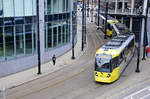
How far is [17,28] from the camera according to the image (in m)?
25.6

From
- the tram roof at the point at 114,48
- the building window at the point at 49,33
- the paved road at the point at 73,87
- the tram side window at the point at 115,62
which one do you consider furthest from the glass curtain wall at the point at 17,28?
the tram side window at the point at 115,62

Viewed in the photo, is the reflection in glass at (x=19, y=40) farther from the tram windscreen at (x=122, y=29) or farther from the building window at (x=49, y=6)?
the tram windscreen at (x=122, y=29)

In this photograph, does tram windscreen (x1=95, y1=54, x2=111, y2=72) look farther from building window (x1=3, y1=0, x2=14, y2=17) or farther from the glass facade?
building window (x1=3, y1=0, x2=14, y2=17)

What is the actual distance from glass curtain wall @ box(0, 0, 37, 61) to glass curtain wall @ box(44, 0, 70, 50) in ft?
8.32

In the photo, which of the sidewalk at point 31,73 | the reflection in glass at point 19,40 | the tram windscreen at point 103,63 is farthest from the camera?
the reflection in glass at point 19,40

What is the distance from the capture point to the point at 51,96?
63.9 feet

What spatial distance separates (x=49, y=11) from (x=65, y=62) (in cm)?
623

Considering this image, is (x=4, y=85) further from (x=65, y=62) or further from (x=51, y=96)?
(x=65, y=62)

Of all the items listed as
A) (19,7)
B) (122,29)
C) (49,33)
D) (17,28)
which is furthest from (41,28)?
(122,29)

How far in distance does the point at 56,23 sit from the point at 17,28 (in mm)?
7033

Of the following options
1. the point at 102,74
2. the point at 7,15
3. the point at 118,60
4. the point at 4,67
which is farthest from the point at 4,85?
the point at 118,60

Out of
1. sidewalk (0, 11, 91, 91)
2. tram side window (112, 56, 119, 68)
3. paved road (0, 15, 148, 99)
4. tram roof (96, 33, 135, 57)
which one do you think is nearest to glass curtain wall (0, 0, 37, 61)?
sidewalk (0, 11, 91, 91)

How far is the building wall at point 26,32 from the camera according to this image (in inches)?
965

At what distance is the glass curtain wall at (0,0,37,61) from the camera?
24266 millimetres
